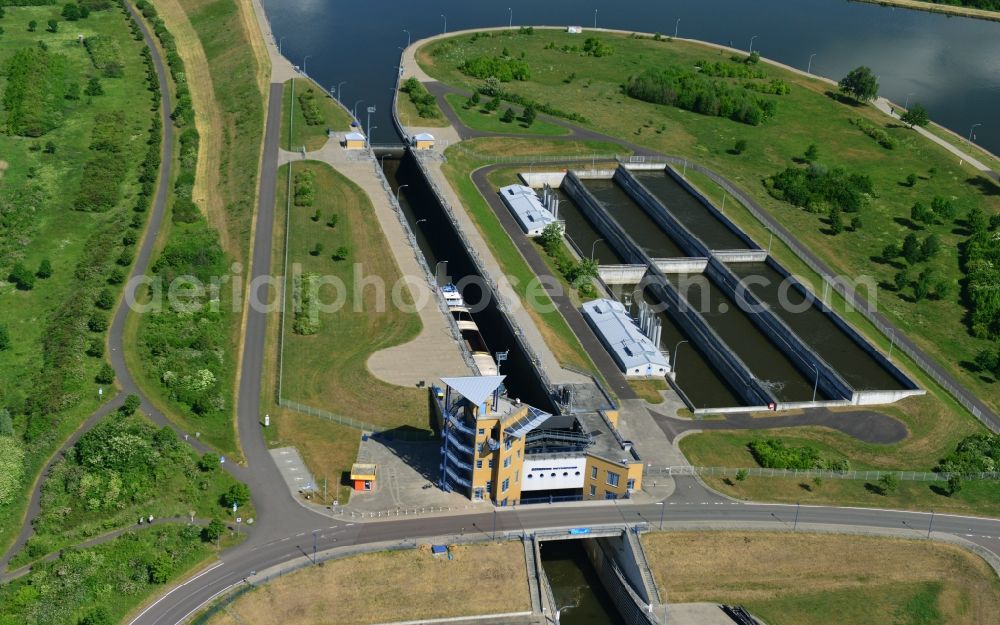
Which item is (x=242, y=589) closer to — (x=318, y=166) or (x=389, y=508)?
(x=389, y=508)

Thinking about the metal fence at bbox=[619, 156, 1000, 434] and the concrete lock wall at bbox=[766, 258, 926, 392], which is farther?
the concrete lock wall at bbox=[766, 258, 926, 392]

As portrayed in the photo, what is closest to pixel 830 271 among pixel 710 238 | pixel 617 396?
pixel 710 238

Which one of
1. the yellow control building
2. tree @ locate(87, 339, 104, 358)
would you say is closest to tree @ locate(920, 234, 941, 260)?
the yellow control building

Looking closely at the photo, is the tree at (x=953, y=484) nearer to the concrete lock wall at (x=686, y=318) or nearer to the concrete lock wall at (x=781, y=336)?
the concrete lock wall at (x=781, y=336)

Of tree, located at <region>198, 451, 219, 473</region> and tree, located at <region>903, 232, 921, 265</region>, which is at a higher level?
tree, located at <region>903, 232, 921, 265</region>

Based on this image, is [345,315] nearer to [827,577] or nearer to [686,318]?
[686,318]

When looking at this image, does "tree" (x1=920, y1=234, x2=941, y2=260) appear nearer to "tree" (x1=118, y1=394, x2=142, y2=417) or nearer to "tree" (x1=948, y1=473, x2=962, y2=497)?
"tree" (x1=948, y1=473, x2=962, y2=497)

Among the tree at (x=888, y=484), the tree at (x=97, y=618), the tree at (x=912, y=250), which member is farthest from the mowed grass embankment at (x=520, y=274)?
the tree at (x=97, y=618)
